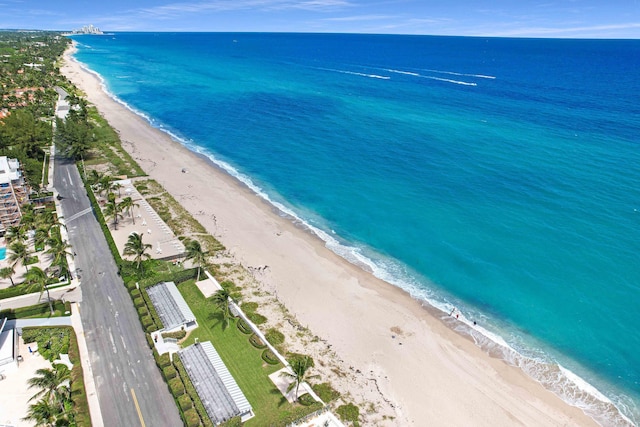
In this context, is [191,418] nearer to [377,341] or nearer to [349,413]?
[349,413]

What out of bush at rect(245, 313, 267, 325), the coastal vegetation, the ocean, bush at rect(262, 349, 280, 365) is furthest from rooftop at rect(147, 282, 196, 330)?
the ocean

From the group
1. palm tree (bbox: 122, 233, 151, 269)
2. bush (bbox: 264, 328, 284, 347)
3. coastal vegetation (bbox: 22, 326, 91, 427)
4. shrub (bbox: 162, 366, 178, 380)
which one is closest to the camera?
coastal vegetation (bbox: 22, 326, 91, 427)

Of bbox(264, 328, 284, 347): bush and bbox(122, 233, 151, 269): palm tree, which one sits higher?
bbox(122, 233, 151, 269): palm tree

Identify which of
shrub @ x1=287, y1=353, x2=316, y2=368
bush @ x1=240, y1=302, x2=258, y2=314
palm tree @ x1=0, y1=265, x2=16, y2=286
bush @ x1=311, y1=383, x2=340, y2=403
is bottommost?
bush @ x1=311, y1=383, x2=340, y2=403

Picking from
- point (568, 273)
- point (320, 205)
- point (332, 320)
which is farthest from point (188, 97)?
point (568, 273)

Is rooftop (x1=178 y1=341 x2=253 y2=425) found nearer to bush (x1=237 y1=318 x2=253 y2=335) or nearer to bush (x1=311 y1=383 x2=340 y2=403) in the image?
bush (x1=237 y1=318 x2=253 y2=335)

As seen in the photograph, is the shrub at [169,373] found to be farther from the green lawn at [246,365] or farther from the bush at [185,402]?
the green lawn at [246,365]

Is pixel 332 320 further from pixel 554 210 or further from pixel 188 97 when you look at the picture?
pixel 188 97

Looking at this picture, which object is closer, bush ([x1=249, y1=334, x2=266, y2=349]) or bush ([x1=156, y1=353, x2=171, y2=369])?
bush ([x1=156, y1=353, x2=171, y2=369])
